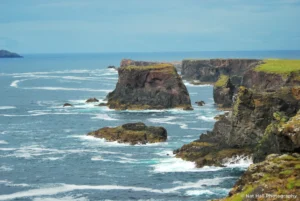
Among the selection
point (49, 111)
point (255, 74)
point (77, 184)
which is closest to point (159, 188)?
point (77, 184)

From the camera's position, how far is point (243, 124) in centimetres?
7569

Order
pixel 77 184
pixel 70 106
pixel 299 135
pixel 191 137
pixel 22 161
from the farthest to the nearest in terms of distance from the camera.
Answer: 1. pixel 70 106
2. pixel 191 137
3. pixel 22 161
4. pixel 77 184
5. pixel 299 135

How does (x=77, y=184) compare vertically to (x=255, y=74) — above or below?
below

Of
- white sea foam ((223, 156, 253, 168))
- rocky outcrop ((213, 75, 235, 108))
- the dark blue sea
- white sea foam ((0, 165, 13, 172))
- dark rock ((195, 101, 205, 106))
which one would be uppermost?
rocky outcrop ((213, 75, 235, 108))

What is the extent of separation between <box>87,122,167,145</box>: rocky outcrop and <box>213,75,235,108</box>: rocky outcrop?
46.1 meters

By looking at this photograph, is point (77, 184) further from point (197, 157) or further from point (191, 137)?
point (191, 137)

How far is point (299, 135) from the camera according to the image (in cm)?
4278

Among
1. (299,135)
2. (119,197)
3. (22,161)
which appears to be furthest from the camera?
(22,161)

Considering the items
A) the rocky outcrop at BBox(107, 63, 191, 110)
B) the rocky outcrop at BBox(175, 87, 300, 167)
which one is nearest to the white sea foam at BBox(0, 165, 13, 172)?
the rocky outcrop at BBox(175, 87, 300, 167)

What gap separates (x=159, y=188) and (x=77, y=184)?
9.85m

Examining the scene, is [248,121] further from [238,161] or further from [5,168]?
[5,168]

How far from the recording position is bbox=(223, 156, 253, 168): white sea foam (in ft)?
234

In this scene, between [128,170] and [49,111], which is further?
[49,111]

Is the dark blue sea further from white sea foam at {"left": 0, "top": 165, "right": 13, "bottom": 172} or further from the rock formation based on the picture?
the rock formation
